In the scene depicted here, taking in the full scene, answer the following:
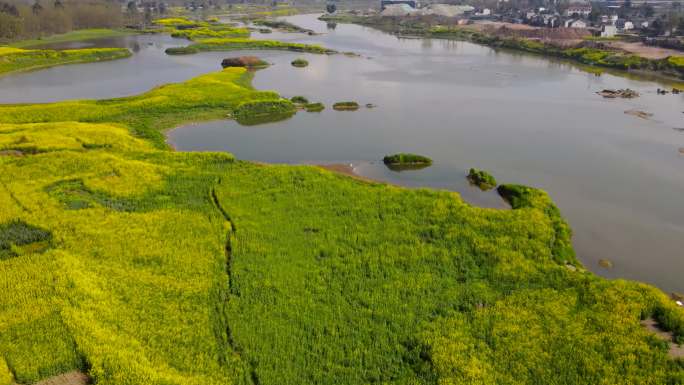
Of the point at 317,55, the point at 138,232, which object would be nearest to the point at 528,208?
the point at 138,232

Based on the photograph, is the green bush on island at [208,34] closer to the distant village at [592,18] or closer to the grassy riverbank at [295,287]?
the distant village at [592,18]

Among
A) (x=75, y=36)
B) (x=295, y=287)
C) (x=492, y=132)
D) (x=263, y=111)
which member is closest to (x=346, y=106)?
(x=263, y=111)

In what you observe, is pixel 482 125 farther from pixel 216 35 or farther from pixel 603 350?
pixel 216 35

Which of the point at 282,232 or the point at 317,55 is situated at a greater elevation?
the point at 317,55

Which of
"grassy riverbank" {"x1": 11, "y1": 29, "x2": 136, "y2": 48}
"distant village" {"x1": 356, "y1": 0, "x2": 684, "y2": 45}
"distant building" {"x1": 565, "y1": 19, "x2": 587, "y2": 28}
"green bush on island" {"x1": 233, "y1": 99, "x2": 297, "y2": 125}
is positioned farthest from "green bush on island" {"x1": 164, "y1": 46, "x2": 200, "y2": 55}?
"distant building" {"x1": 565, "y1": 19, "x2": 587, "y2": 28}

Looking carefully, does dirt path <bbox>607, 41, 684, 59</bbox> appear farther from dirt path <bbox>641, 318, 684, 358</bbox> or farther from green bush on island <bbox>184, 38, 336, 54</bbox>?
dirt path <bbox>641, 318, 684, 358</bbox>

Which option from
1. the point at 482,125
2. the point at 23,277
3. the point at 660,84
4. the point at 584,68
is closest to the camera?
the point at 23,277
